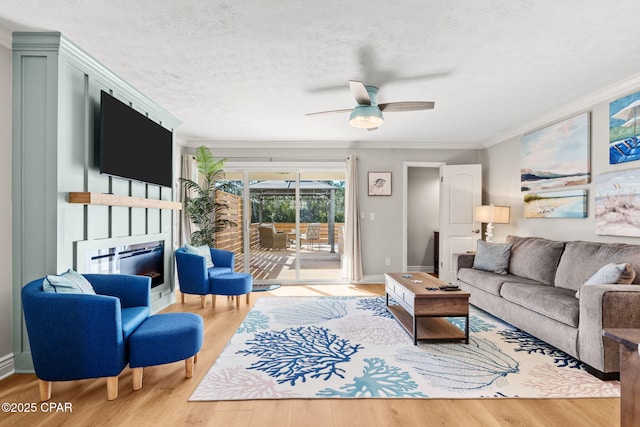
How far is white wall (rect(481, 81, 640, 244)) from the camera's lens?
3.39 m

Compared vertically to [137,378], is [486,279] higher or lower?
higher

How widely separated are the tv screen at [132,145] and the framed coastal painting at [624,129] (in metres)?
4.79

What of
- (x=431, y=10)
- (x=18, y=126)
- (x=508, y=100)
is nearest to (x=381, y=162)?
(x=508, y=100)

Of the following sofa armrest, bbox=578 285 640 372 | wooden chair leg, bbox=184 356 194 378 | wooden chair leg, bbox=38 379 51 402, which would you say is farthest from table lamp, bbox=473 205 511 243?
wooden chair leg, bbox=38 379 51 402

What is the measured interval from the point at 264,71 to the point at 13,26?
69.8 inches

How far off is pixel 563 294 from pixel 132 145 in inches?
169

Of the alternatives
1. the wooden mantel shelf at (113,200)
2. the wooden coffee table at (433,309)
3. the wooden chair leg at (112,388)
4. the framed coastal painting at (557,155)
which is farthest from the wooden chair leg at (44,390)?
the framed coastal painting at (557,155)

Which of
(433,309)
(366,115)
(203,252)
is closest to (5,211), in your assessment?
(203,252)

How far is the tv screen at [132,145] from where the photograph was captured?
2805 millimetres

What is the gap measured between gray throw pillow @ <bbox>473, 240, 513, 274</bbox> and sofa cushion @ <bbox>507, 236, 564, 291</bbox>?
0.09 meters

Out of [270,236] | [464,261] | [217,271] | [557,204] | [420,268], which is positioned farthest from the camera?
[420,268]

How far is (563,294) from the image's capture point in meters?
2.96

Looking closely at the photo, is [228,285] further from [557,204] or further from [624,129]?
[624,129]

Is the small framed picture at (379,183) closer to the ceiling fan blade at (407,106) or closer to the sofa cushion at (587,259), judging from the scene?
the ceiling fan blade at (407,106)
